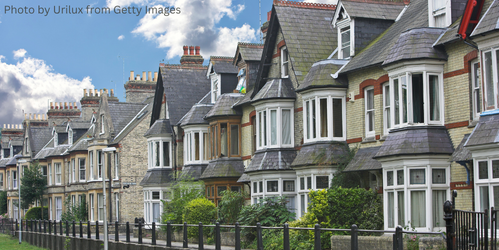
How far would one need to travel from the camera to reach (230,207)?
27.3 m

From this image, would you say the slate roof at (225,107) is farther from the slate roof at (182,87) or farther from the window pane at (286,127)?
the slate roof at (182,87)

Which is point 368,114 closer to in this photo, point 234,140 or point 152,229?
point 152,229

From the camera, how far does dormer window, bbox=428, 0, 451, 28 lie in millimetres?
20047

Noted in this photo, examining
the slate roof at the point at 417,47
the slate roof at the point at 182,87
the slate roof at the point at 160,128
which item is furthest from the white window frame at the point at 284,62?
the slate roof at the point at 160,128

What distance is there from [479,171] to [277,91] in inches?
448

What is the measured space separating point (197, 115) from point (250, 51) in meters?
4.67

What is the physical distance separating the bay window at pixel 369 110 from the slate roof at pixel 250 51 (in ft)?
32.2

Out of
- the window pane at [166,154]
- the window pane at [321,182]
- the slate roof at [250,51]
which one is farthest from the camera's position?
the window pane at [166,154]

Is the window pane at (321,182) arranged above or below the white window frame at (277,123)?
below

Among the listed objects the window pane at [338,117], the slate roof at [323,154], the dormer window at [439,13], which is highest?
the dormer window at [439,13]

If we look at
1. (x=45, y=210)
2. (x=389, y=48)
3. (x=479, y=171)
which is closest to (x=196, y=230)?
(x=389, y=48)

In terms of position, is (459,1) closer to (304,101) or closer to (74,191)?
(304,101)

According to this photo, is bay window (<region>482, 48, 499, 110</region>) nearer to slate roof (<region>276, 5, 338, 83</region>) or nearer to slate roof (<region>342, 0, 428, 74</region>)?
slate roof (<region>342, 0, 428, 74</region>)

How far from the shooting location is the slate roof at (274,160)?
26.0 meters
